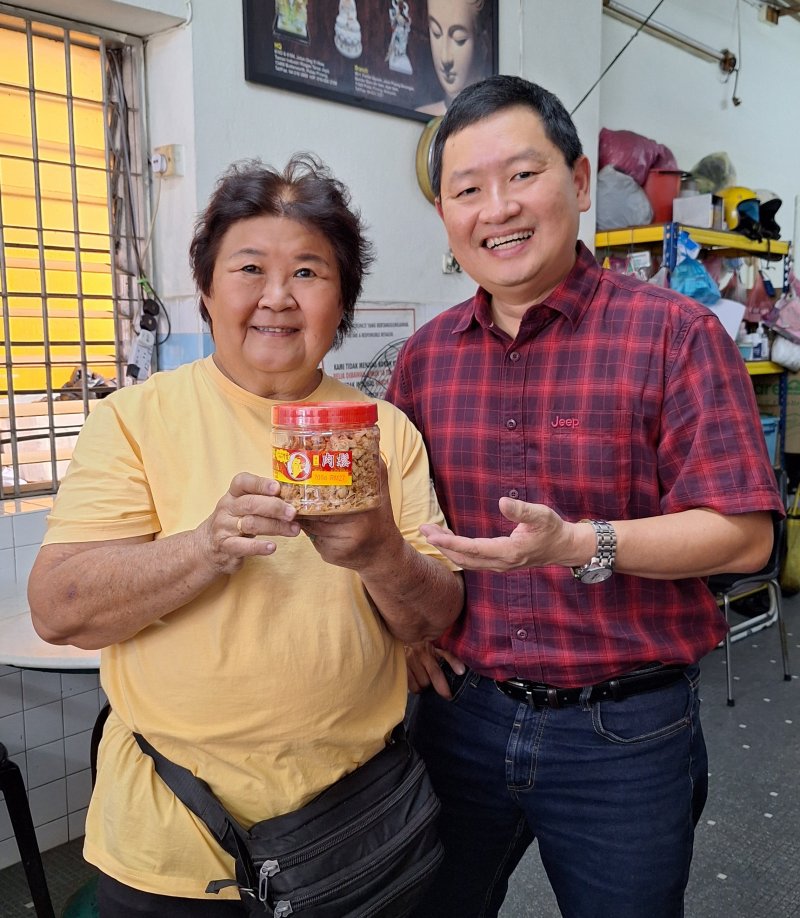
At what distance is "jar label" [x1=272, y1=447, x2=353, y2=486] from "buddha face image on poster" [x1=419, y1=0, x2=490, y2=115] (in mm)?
2509

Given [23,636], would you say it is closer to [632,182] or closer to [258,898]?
[258,898]

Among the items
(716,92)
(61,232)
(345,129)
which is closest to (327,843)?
(61,232)

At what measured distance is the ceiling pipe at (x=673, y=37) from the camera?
4297mm

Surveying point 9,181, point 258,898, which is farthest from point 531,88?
point 9,181

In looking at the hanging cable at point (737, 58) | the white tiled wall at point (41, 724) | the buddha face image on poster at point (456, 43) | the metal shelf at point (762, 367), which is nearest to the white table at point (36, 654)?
the white tiled wall at point (41, 724)

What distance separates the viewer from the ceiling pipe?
4.30 m

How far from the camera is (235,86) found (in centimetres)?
251

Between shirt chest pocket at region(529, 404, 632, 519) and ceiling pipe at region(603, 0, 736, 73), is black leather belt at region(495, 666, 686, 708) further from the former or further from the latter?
ceiling pipe at region(603, 0, 736, 73)

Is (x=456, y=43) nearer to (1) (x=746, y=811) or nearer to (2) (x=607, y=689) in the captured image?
(2) (x=607, y=689)

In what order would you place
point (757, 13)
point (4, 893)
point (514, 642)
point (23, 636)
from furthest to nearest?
point (757, 13)
point (4, 893)
point (23, 636)
point (514, 642)

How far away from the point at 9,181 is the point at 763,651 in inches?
146

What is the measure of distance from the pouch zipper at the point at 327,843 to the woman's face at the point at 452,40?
2.73 metres

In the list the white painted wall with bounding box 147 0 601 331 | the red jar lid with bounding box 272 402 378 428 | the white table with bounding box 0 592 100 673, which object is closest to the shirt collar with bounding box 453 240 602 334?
the red jar lid with bounding box 272 402 378 428

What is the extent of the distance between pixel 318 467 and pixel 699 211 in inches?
139
